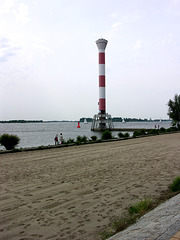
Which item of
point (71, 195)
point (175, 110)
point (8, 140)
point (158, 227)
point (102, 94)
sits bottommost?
point (71, 195)

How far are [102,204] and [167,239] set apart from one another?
8.00 feet

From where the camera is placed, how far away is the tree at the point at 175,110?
45438 millimetres

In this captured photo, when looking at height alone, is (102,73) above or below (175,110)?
above

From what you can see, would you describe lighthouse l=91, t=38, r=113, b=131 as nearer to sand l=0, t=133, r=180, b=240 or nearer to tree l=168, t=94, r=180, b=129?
tree l=168, t=94, r=180, b=129

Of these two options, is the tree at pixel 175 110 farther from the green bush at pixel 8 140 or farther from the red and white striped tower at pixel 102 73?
the green bush at pixel 8 140

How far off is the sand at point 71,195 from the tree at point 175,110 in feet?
126

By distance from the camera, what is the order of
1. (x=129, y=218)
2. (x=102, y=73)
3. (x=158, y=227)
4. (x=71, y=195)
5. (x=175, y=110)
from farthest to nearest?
1. (x=102, y=73)
2. (x=175, y=110)
3. (x=71, y=195)
4. (x=129, y=218)
5. (x=158, y=227)

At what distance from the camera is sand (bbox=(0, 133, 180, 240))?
383 cm

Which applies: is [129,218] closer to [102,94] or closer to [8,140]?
[8,140]

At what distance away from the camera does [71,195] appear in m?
5.45

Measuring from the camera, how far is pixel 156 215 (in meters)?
3.59

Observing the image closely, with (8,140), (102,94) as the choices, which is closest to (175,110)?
(102,94)

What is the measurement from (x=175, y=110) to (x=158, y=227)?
45.6 m

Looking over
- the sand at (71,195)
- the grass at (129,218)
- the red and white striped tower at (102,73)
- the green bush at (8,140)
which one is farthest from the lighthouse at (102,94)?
the grass at (129,218)
